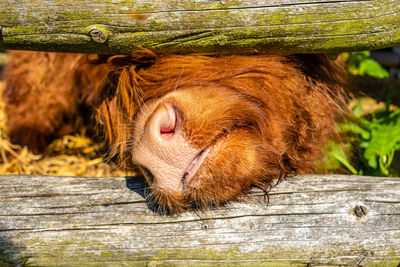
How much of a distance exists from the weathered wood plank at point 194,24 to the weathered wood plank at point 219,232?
65cm

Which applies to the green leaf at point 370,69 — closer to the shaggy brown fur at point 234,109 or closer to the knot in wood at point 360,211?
the shaggy brown fur at point 234,109

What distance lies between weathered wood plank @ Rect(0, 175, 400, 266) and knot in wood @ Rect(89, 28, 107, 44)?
693 millimetres

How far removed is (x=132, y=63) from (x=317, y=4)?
33.4 inches

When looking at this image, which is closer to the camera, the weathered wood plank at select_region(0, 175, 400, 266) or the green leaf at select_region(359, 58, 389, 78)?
the weathered wood plank at select_region(0, 175, 400, 266)

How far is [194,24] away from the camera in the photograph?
1.53m

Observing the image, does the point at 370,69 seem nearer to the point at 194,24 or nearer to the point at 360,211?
the point at 360,211

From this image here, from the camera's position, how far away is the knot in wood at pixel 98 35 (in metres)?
1.50

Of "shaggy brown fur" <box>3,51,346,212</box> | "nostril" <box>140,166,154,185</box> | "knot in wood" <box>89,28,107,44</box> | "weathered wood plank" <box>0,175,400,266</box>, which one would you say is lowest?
"weathered wood plank" <box>0,175,400,266</box>

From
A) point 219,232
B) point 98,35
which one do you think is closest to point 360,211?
point 219,232

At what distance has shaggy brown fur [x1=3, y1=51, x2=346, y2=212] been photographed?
1.59m

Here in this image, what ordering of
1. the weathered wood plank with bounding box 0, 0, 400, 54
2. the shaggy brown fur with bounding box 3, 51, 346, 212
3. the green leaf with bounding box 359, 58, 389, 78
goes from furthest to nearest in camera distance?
the green leaf with bounding box 359, 58, 389, 78, the shaggy brown fur with bounding box 3, 51, 346, 212, the weathered wood plank with bounding box 0, 0, 400, 54

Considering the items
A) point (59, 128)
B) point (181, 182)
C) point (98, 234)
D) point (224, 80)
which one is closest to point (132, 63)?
point (224, 80)

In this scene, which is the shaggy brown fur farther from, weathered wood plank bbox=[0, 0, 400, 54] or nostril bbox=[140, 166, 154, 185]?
weathered wood plank bbox=[0, 0, 400, 54]


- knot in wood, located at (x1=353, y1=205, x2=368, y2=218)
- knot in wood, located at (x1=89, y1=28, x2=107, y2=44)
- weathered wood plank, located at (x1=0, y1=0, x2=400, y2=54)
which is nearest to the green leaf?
weathered wood plank, located at (x1=0, y1=0, x2=400, y2=54)
